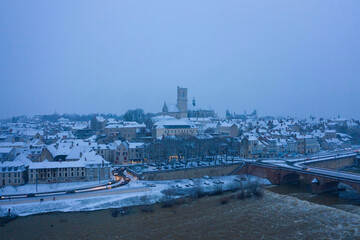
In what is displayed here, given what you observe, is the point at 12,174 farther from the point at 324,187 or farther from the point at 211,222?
the point at 324,187

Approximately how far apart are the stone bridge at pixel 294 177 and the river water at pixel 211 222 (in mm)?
3179

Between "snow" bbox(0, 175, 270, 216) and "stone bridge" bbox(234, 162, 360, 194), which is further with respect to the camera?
"stone bridge" bbox(234, 162, 360, 194)

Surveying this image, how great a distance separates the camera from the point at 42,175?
1442 inches

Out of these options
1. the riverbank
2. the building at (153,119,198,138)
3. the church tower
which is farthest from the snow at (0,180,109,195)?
the church tower

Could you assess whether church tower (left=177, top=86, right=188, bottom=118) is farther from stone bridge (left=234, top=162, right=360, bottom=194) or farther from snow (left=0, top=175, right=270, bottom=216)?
snow (left=0, top=175, right=270, bottom=216)

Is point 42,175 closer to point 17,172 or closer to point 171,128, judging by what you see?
point 17,172

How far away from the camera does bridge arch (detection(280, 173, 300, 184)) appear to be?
4153cm

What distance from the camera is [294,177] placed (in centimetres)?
4284

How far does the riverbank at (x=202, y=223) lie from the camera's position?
23.5 metres

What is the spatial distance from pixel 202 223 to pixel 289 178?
21.6 meters

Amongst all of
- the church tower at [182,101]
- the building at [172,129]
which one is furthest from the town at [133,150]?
the church tower at [182,101]

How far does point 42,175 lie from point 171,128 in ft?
115

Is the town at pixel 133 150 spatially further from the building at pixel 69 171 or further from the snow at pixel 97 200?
the snow at pixel 97 200

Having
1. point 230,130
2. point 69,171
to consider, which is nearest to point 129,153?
point 69,171
